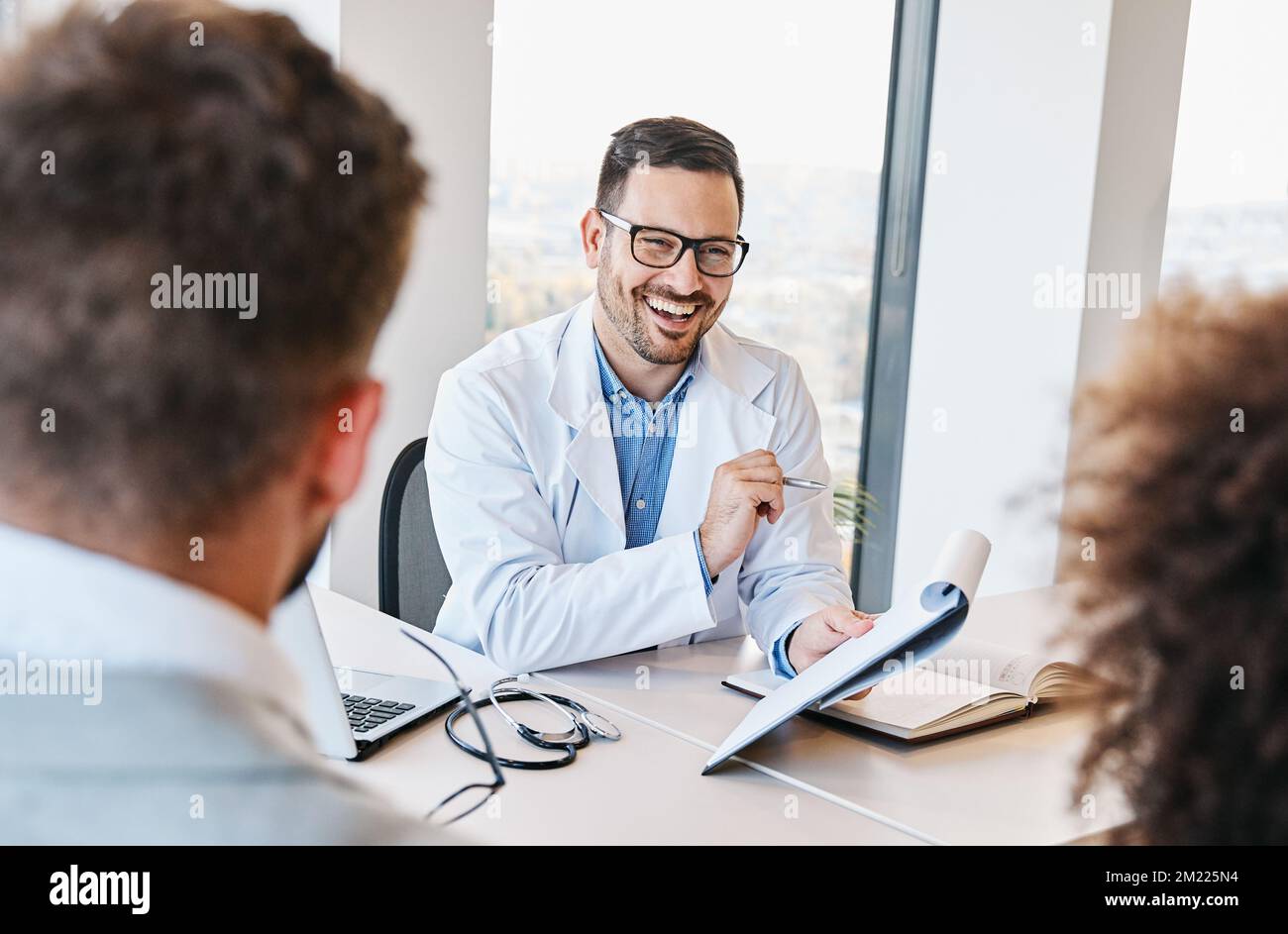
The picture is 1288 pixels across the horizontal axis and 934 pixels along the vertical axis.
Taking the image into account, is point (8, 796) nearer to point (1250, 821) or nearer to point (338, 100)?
point (338, 100)

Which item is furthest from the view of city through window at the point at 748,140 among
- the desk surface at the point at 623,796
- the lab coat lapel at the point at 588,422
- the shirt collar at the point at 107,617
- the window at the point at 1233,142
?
the shirt collar at the point at 107,617

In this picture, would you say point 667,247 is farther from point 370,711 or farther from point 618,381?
point 370,711

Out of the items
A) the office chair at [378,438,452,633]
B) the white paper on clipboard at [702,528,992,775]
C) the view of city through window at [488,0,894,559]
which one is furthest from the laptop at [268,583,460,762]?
the view of city through window at [488,0,894,559]

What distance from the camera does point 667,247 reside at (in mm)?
2064

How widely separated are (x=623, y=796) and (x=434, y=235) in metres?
1.68

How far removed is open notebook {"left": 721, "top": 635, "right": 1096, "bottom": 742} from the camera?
1.51 meters

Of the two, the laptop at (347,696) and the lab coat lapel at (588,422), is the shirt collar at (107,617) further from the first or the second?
the lab coat lapel at (588,422)

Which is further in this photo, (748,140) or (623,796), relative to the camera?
(748,140)

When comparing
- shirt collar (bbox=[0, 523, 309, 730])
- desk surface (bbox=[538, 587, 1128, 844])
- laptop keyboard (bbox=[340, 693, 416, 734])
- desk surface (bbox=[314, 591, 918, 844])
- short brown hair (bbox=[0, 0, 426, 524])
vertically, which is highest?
short brown hair (bbox=[0, 0, 426, 524])

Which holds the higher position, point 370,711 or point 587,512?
point 587,512

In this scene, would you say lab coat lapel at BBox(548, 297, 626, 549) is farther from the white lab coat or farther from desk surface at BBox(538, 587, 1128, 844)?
desk surface at BBox(538, 587, 1128, 844)

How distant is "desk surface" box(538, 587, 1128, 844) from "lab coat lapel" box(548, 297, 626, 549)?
0.98 feet

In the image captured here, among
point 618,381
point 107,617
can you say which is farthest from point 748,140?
point 107,617

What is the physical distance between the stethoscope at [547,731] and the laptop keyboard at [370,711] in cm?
7
